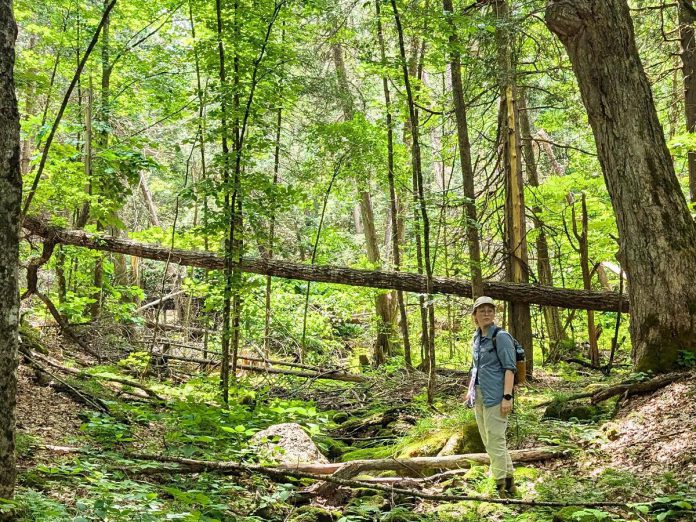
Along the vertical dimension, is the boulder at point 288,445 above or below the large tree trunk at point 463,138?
below

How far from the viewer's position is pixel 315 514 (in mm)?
4977

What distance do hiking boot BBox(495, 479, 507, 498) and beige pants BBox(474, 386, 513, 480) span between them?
4 cm

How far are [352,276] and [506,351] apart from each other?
21.0ft

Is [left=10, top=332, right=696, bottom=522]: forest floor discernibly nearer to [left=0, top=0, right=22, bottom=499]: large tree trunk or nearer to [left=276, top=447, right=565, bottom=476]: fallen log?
[left=276, top=447, right=565, bottom=476]: fallen log

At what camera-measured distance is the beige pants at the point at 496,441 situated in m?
5.43

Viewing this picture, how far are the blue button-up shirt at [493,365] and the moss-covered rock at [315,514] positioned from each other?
185 centimetres

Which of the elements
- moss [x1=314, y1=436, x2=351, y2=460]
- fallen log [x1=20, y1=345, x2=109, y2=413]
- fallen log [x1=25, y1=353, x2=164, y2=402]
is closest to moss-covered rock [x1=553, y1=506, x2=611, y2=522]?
moss [x1=314, y1=436, x2=351, y2=460]

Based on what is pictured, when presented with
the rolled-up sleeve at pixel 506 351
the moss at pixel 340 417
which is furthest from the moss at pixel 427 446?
the moss at pixel 340 417

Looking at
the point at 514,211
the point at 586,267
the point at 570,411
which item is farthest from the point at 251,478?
the point at 586,267

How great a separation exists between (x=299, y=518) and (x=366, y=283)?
7.12 metres

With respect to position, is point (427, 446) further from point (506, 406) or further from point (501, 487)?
point (506, 406)

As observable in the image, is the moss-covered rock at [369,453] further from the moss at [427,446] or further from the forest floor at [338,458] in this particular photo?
the moss at [427,446]

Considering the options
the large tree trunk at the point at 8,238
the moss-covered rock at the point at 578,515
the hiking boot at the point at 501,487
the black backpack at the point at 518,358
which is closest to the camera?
the large tree trunk at the point at 8,238

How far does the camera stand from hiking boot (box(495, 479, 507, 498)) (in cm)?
534
